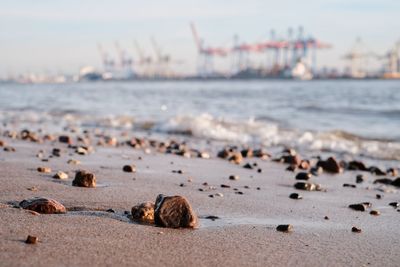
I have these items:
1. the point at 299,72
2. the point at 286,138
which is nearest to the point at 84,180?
the point at 286,138

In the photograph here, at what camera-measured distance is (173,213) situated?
2918 mm

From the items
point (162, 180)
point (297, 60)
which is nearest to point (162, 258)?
point (162, 180)

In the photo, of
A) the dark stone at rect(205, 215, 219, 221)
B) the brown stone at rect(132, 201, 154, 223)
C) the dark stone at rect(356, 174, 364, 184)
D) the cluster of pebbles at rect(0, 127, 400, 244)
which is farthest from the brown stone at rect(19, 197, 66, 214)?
the dark stone at rect(356, 174, 364, 184)

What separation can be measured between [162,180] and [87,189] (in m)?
1.08

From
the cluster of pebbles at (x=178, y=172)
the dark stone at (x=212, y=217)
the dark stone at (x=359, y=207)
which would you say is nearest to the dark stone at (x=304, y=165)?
the cluster of pebbles at (x=178, y=172)

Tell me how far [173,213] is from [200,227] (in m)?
0.19

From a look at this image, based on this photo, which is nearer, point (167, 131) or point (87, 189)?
point (87, 189)

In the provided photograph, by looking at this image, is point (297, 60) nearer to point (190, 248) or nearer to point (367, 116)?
point (367, 116)

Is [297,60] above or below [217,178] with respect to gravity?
above

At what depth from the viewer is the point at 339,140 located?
10305 mm

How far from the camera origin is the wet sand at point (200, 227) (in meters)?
2.37

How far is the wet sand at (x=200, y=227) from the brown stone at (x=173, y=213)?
61 millimetres

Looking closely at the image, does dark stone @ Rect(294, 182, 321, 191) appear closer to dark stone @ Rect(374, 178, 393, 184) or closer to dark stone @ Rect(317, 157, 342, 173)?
dark stone @ Rect(374, 178, 393, 184)

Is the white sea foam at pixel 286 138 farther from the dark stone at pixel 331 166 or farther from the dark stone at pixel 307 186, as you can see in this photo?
the dark stone at pixel 307 186
